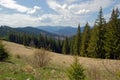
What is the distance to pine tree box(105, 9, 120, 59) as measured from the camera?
154 feet

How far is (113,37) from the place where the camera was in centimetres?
4738

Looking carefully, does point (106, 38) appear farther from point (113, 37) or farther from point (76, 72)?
point (76, 72)

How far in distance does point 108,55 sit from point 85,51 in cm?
1029

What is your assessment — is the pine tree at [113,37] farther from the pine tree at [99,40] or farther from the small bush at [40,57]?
the small bush at [40,57]

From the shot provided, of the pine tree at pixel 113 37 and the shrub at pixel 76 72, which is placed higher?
the pine tree at pixel 113 37

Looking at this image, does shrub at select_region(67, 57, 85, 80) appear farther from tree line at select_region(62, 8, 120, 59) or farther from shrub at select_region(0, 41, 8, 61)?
tree line at select_region(62, 8, 120, 59)

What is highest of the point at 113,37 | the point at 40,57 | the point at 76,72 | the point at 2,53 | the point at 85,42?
the point at 113,37

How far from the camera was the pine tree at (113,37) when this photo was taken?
46.8 metres

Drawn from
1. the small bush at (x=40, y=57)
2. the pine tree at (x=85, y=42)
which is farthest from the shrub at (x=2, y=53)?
the pine tree at (x=85, y=42)

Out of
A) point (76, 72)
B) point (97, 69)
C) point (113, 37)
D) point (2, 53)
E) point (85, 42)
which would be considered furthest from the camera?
point (85, 42)

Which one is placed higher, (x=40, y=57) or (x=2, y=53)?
(x=2, y=53)

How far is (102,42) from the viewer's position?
162 ft

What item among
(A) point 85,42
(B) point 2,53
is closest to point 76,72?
(B) point 2,53

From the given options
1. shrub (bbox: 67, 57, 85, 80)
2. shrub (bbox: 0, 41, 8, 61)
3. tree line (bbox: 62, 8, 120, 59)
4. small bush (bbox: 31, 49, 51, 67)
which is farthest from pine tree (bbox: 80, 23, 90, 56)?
shrub (bbox: 67, 57, 85, 80)
